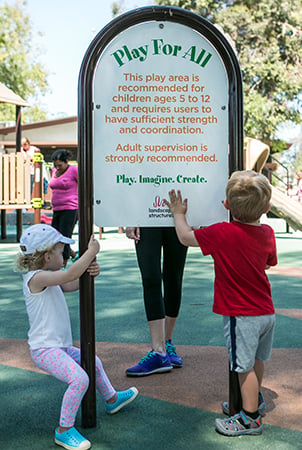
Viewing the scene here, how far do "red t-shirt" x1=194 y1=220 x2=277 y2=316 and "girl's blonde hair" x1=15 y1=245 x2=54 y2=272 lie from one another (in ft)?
2.26

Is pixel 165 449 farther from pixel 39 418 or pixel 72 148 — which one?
pixel 72 148

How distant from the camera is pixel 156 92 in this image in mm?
2854

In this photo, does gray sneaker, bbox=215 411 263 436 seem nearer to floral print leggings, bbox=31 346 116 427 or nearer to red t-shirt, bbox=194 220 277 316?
red t-shirt, bbox=194 220 277 316

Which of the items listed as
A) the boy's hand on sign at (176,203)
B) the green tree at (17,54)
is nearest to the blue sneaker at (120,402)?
the boy's hand on sign at (176,203)

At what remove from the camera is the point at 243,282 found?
105 inches

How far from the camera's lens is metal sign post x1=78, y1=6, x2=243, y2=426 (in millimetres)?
2811

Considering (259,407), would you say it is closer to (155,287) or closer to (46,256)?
(155,287)

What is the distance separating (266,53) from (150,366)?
21.6 meters

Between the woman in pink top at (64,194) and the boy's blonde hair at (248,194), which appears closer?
the boy's blonde hair at (248,194)

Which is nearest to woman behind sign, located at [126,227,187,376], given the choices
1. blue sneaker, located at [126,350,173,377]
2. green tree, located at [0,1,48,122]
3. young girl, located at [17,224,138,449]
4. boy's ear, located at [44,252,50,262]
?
blue sneaker, located at [126,350,173,377]

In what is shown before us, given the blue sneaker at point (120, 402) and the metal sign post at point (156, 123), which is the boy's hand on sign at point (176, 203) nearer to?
the metal sign post at point (156, 123)

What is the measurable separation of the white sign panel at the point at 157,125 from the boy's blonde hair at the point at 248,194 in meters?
0.23

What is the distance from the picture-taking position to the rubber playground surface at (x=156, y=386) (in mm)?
2588

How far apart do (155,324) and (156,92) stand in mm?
1378
